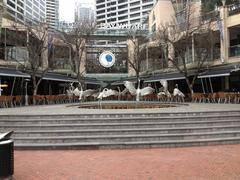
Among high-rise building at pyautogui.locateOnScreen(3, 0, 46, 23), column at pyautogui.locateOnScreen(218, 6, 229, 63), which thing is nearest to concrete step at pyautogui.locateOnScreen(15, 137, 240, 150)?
column at pyautogui.locateOnScreen(218, 6, 229, 63)

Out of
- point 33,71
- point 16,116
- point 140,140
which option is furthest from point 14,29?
point 140,140

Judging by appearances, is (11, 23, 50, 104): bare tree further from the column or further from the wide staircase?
the wide staircase

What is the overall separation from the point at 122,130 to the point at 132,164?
3449 millimetres

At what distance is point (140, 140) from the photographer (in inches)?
507

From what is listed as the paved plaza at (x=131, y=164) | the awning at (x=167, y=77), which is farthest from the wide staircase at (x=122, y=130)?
the awning at (x=167, y=77)

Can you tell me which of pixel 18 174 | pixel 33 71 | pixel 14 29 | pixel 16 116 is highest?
pixel 14 29

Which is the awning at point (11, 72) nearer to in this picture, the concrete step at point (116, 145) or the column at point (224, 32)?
the column at point (224, 32)

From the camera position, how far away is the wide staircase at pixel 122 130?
41.7 feet

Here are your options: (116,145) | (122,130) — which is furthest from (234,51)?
(116,145)

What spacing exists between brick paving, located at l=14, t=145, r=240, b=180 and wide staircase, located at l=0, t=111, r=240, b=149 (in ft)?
1.71

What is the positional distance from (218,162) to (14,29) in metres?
30.9

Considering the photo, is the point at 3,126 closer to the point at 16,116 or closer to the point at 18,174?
the point at 16,116

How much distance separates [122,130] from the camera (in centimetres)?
1330

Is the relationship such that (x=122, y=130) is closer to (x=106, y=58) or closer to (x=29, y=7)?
(x=106, y=58)
